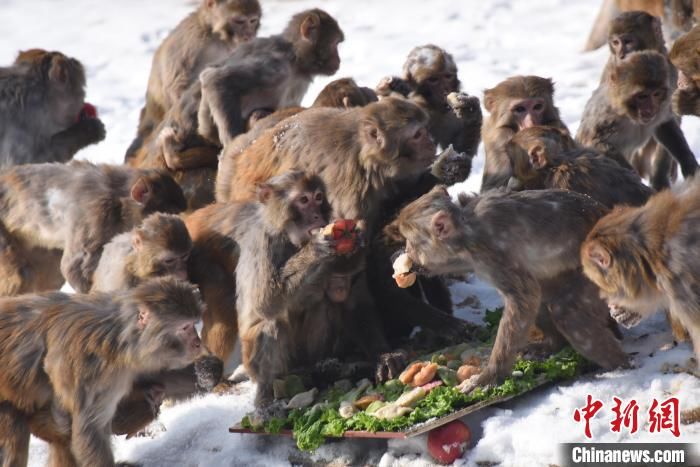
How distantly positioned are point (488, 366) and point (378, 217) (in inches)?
52.9

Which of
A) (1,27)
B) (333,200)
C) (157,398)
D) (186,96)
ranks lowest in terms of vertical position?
(157,398)

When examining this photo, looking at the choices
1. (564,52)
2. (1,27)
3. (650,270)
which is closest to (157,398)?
(650,270)

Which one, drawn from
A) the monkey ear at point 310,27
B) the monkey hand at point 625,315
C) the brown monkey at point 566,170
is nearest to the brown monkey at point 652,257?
the monkey hand at point 625,315

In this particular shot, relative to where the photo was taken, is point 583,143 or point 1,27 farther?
point 1,27

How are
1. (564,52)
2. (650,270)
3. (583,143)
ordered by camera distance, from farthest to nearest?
(564,52) → (583,143) → (650,270)

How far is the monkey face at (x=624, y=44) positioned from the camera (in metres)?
9.42

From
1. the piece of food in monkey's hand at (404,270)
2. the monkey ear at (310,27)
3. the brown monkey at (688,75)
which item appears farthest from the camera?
the monkey ear at (310,27)

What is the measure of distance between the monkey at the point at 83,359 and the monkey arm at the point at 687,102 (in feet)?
10.4

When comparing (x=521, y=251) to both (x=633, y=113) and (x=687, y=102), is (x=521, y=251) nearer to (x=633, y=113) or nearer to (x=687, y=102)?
(x=687, y=102)

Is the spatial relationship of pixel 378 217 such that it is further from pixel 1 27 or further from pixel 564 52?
pixel 1 27

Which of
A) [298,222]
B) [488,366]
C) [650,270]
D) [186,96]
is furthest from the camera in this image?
[186,96]

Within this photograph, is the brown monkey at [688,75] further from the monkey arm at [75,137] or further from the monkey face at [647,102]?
the monkey arm at [75,137]

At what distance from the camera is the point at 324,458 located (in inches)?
272

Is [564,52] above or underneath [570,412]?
above
